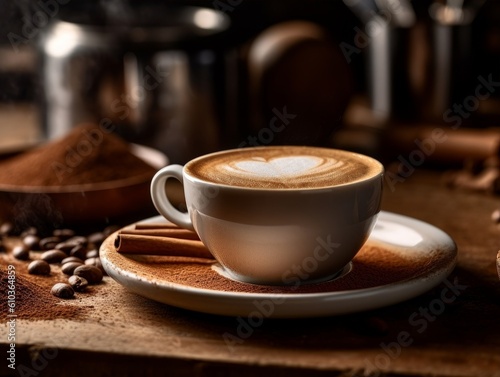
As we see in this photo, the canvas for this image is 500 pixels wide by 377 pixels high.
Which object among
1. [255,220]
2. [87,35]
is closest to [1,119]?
[87,35]

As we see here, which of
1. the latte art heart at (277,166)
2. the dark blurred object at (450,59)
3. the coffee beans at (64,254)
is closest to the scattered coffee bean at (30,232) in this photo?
the coffee beans at (64,254)

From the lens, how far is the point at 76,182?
4.27 feet

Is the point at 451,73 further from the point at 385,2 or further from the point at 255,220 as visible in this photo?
the point at 255,220

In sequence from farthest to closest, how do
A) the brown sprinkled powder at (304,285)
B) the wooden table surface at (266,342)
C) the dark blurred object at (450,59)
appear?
the dark blurred object at (450,59)
the brown sprinkled powder at (304,285)
the wooden table surface at (266,342)

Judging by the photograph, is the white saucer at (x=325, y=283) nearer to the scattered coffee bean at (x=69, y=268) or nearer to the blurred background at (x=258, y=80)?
the scattered coffee bean at (x=69, y=268)

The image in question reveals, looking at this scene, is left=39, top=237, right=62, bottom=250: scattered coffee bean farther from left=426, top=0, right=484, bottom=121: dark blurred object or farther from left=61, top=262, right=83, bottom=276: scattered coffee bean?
left=426, top=0, right=484, bottom=121: dark blurred object

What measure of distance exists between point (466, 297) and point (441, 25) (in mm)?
1048

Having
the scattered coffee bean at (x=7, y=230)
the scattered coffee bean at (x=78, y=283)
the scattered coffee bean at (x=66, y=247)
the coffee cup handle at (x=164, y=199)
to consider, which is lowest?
the scattered coffee bean at (x=7, y=230)

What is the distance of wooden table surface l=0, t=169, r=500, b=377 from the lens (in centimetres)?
78

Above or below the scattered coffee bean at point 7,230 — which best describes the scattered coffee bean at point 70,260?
above

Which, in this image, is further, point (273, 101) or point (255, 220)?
point (273, 101)

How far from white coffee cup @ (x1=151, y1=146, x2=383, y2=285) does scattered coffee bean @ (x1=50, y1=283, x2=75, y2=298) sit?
6.8 inches

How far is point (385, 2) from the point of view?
1939 millimetres

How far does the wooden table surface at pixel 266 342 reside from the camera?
78cm
